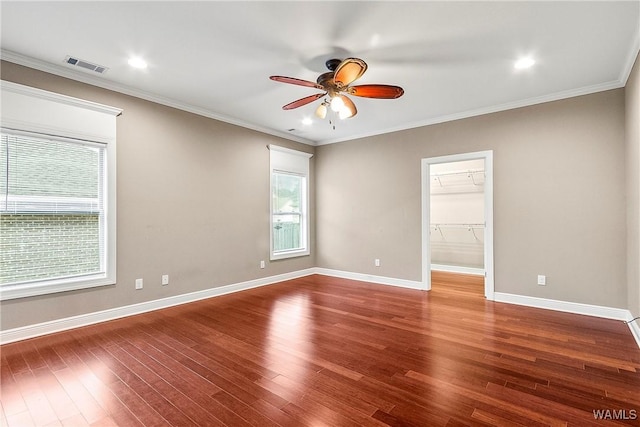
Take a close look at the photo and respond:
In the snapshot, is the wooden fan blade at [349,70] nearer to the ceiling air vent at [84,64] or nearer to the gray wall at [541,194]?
the ceiling air vent at [84,64]

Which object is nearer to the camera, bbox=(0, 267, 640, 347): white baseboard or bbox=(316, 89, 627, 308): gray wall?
bbox=(0, 267, 640, 347): white baseboard

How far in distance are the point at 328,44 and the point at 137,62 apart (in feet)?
6.53

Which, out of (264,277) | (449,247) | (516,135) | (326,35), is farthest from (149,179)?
(449,247)

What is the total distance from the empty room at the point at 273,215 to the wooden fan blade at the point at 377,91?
3cm

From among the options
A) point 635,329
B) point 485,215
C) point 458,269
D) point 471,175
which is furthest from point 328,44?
point 458,269

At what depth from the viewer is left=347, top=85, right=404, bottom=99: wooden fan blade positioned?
2.88 metres

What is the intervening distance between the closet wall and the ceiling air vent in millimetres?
5785

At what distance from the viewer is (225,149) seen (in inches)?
191

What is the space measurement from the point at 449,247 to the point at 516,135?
3267mm

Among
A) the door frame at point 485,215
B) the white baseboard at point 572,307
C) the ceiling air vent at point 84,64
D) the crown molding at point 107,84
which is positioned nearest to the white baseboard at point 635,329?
the white baseboard at point 572,307

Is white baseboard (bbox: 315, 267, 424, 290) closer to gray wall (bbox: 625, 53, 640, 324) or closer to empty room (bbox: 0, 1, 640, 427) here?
empty room (bbox: 0, 1, 640, 427)

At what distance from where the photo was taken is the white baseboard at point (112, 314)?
2.98 meters

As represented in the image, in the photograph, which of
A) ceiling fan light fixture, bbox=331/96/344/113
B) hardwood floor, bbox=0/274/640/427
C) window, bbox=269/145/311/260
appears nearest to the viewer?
hardwood floor, bbox=0/274/640/427

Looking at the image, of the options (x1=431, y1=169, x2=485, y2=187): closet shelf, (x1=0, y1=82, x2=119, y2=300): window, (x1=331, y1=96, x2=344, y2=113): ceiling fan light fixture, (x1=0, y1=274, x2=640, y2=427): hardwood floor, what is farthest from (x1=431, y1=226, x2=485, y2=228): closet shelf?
(x1=0, y1=82, x2=119, y2=300): window
